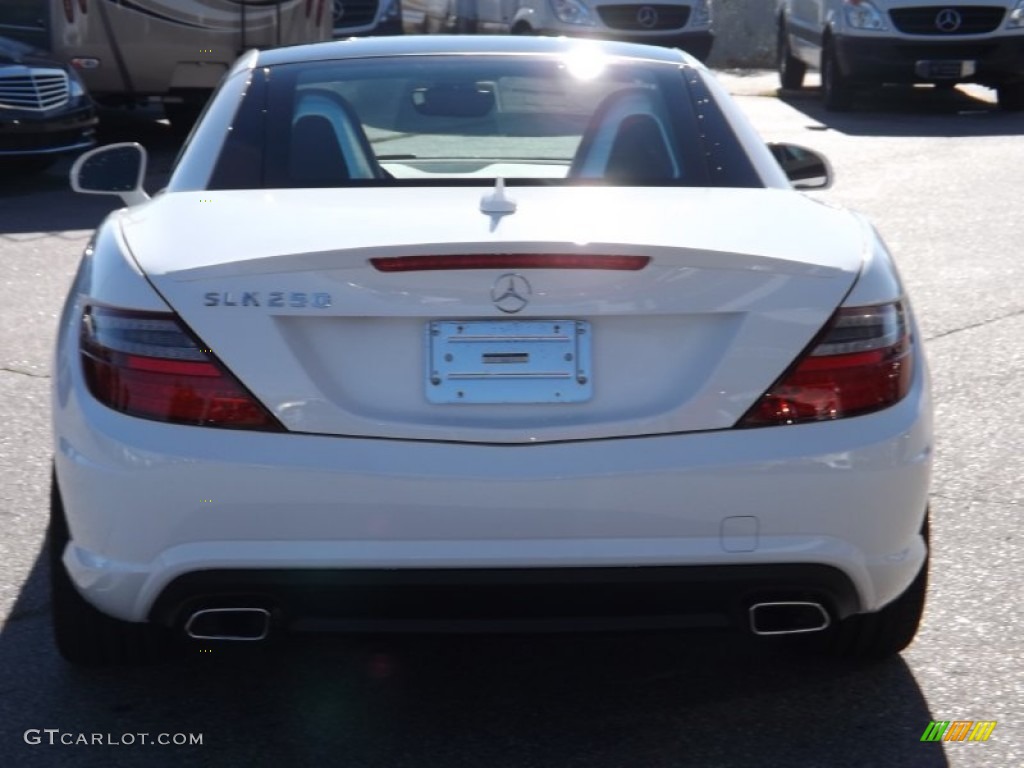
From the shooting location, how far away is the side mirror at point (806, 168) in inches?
205

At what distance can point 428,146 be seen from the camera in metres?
6.29

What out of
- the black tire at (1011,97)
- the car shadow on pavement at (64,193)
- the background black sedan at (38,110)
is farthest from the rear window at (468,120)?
the black tire at (1011,97)

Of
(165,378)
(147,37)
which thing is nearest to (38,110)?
(147,37)

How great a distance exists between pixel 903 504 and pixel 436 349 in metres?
0.97

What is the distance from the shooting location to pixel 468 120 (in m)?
5.23

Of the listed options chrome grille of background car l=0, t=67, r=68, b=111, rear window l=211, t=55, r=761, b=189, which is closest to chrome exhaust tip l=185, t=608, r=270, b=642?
rear window l=211, t=55, r=761, b=189

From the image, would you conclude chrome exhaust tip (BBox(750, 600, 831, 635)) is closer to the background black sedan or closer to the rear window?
the rear window

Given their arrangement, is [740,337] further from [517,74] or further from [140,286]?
[517,74]

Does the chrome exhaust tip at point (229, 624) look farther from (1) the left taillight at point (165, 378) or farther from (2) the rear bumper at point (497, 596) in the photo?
(1) the left taillight at point (165, 378)

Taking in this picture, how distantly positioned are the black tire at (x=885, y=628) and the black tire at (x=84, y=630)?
149 cm

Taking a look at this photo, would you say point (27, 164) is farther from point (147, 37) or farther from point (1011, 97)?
point (1011, 97)

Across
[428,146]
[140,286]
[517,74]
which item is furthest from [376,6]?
[140,286]

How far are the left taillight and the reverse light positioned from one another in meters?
15.2

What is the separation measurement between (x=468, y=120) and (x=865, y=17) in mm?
13485
